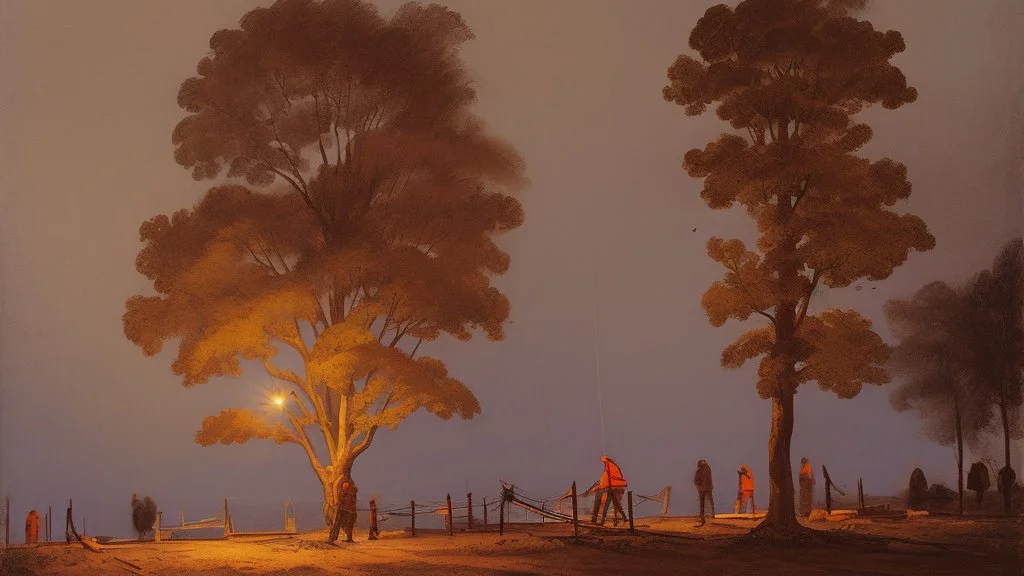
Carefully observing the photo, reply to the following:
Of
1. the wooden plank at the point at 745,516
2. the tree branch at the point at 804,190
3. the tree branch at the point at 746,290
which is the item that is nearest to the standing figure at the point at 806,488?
the wooden plank at the point at 745,516

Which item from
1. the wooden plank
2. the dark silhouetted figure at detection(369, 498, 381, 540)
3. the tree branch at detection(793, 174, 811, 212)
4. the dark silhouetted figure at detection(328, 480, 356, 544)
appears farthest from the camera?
the wooden plank

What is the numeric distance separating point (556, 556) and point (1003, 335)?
15529 millimetres

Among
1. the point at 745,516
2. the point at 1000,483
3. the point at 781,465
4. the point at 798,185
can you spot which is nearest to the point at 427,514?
the point at 745,516

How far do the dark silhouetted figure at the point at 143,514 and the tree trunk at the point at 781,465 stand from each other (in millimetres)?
14687

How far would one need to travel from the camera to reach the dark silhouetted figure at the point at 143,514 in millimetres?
23750

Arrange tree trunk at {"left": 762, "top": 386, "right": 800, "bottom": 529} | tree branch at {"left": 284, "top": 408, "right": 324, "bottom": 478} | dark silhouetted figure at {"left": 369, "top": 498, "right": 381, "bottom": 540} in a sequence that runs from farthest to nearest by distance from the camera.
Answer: tree branch at {"left": 284, "top": 408, "right": 324, "bottom": 478} → dark silhouetted figure at {"left": 369, "top": 498, "right": 381, "bottom": 540} → tree trunk at {"left": 762, "top": 386, "right": 800, "bottom": 529}

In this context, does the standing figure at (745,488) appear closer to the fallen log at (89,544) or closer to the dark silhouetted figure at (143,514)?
the fallen log at (89,544)

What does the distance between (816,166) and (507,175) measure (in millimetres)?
6450

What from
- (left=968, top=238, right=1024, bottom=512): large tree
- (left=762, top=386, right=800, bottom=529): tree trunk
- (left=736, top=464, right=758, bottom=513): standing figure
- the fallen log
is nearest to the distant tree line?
(left=968, top=238, right=1024, bottom=512): large tree

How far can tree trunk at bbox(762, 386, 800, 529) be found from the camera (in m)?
16.8

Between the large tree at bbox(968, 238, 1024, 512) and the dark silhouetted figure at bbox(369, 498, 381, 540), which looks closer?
the dark silhouetted figure at bbox(369, 498, 381, 540)

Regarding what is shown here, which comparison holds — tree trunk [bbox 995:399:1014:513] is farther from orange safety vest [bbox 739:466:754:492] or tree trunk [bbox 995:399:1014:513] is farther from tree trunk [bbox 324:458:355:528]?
tree trunk [bbox 324:458:355:528]

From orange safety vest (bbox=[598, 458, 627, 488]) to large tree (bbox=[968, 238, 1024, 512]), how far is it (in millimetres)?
10158

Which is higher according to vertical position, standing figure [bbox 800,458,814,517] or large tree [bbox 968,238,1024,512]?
large tree [bbox 968,238,1024,512]
